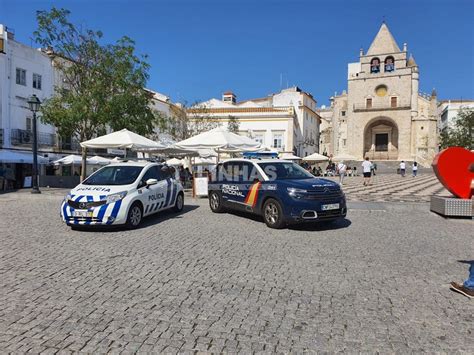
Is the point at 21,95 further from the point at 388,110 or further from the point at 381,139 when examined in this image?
the point at 381,139

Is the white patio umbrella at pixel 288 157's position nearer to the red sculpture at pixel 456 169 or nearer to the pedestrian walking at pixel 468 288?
the red sculpture at pixel 456 169

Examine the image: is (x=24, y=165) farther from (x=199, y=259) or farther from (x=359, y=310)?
(x=359, y=310)

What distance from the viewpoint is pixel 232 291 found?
4395 millimetres

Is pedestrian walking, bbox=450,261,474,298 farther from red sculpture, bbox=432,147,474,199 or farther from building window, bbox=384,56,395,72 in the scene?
building window, bbox=384,56,395,72

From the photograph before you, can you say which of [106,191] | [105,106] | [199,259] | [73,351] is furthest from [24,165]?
[73,351]

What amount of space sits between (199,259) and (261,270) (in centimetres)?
111

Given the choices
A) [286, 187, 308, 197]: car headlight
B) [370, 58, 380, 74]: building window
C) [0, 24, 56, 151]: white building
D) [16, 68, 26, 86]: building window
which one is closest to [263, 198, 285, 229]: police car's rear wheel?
[286, 187, 308, 197]: car headlight

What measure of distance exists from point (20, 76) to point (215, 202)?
23135 millimetres

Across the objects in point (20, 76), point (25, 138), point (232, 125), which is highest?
point (20, 76)

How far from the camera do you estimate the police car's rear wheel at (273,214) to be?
8.34 meters

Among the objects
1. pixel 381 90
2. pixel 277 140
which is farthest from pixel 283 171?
pixel 381 90

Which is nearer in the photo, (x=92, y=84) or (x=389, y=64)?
(x=92, y=84)

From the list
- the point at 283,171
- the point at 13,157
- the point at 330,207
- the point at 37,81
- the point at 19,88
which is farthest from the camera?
the point at 37,81

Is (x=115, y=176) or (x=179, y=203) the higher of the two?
(x=115, y=176)
